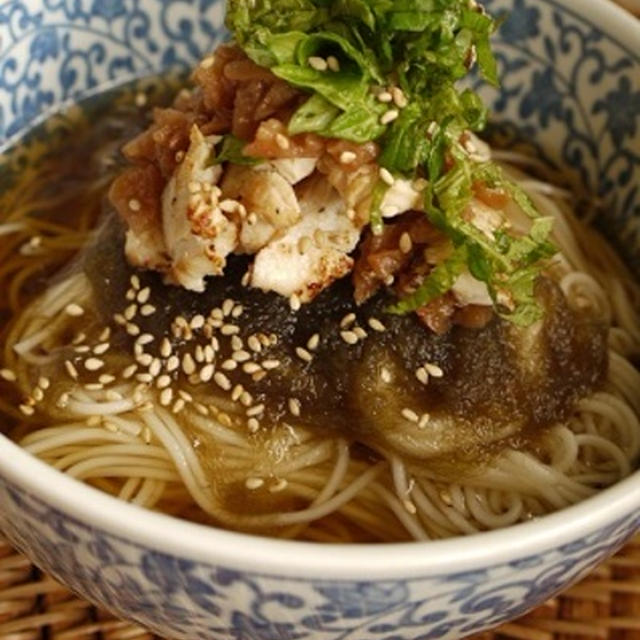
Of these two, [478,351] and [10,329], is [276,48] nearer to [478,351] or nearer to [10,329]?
[478,351]

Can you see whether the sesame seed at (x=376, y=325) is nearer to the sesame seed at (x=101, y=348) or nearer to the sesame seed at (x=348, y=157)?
the sesame seed at (x=348, y=157)

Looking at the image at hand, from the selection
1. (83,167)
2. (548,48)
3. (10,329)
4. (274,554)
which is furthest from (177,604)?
(548,48)

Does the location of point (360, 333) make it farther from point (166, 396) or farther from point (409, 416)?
point (166, 396)

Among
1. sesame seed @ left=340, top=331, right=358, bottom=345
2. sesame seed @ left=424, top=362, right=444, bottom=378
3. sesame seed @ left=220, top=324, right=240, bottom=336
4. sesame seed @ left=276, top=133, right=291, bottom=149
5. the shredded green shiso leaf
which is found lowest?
sesame seed @ left=220, top=324, right=240, bottom=336

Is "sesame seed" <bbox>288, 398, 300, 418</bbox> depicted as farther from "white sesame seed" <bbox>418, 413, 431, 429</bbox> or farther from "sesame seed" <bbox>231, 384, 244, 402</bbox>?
"white sesame seed" <bbox>418, 413, 431, 429</bbox>

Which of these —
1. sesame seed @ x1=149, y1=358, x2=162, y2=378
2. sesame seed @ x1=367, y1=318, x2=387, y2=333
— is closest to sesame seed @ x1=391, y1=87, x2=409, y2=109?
sesame seed @ x1=367, y1=318, x2=387, y2=333

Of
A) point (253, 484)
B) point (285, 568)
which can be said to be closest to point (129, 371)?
point (253, 484)

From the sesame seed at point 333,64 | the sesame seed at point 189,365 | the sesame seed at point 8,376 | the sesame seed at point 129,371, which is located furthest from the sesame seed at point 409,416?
the sesame seed at point 8,376
